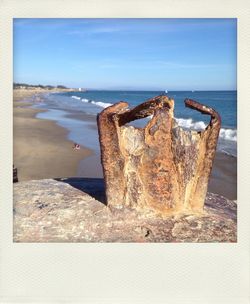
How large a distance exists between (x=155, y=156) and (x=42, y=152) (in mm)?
3163

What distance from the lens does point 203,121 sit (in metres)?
7.43

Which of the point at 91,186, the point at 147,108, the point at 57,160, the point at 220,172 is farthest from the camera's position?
the point at 57,160

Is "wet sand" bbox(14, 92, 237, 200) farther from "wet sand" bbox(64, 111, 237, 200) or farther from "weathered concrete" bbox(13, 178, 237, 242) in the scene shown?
"weathered concrete" bbox(13, 178, 237, 242)

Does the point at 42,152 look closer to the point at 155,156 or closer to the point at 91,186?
the point at 91,186

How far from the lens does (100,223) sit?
286 centimetres

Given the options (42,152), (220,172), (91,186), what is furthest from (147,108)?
(42,152)

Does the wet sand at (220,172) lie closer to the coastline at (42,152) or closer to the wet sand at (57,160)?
the wet sand at (57,160)

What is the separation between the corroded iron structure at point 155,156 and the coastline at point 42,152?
1.69 m

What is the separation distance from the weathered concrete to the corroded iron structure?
88mm
